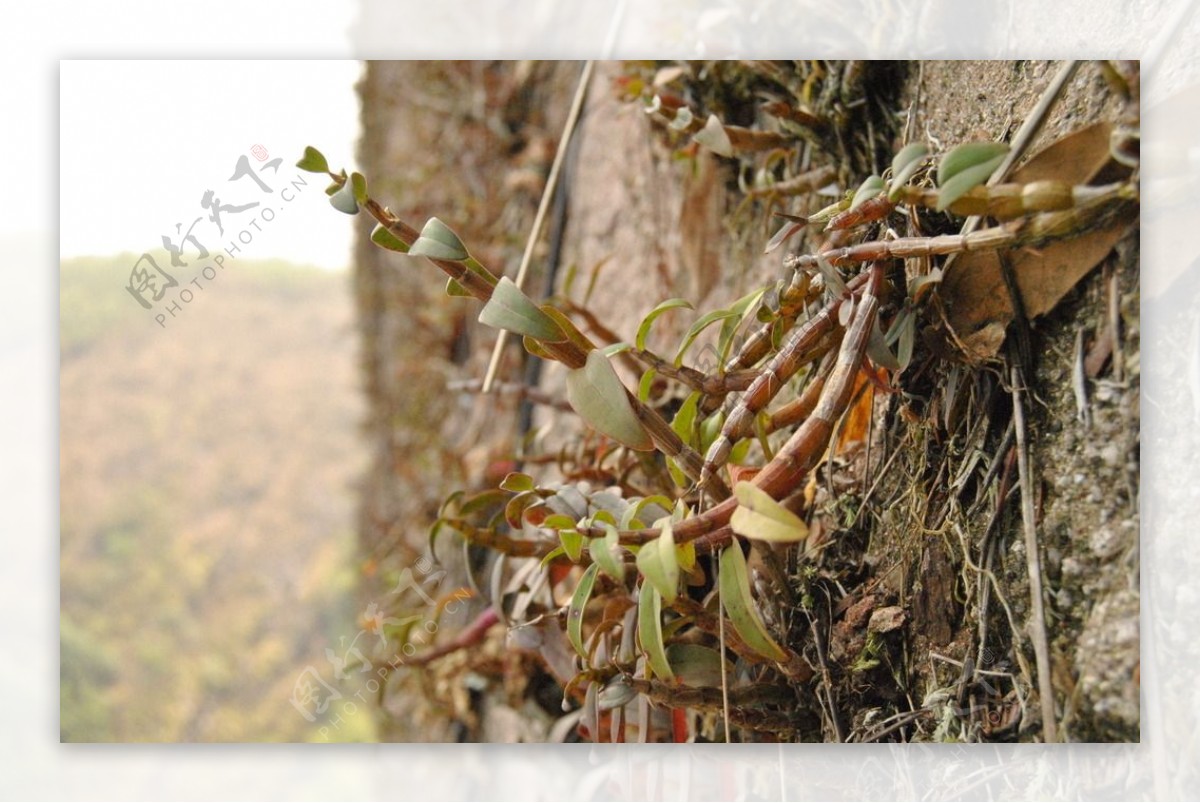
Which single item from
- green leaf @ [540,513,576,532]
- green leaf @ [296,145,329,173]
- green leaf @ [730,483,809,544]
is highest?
green leaf @ [296,145,329,173]

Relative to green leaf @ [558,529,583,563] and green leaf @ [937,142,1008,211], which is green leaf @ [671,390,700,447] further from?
green leaf @ [937,142,1008,211]

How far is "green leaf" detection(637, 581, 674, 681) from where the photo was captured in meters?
0.67

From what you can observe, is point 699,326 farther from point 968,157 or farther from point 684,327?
point 684,327

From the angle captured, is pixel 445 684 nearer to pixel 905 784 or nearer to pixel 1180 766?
pixel 905 784

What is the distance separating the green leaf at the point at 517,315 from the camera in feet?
2.21

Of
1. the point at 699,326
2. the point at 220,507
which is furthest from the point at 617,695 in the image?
the point at 220,507

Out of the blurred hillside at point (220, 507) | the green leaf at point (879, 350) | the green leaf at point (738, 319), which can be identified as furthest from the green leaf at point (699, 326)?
the blurred hillside at point (220, 507)

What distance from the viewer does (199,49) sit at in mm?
988

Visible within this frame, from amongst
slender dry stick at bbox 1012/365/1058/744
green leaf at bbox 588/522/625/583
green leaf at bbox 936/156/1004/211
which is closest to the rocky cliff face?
slender dry stick at bbox 1012/365/1058/744

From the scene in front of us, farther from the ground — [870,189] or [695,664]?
[870,189]

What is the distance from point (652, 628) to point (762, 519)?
4.9 inches

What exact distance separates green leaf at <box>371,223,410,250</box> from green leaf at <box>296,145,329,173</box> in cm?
6

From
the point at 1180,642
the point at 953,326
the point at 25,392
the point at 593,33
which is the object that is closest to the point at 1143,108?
the point at 953,326

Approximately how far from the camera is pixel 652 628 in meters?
0.68
